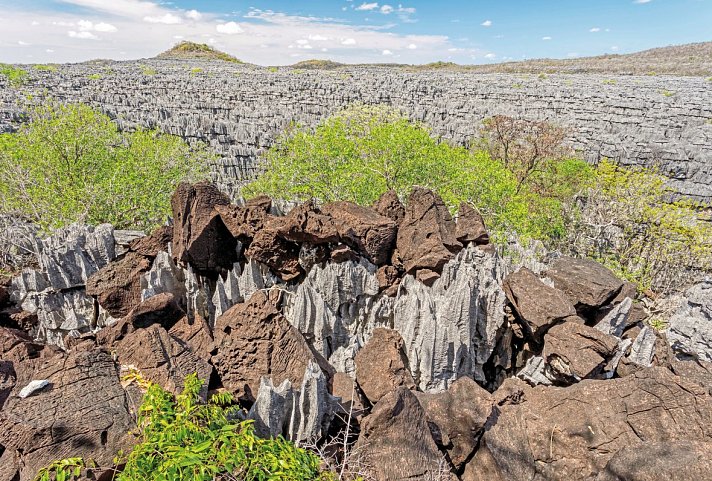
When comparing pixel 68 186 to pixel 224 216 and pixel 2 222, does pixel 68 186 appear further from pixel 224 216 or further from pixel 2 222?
pixel 224 216

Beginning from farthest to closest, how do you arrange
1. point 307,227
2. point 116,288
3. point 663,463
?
point 116,288 < point 307,227 < point 663,463

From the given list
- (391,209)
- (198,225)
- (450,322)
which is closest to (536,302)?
(450,322)

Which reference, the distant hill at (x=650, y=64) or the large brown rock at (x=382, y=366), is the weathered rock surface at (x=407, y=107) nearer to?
the large brown rock at (x=382, y=366)

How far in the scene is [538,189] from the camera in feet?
71.1

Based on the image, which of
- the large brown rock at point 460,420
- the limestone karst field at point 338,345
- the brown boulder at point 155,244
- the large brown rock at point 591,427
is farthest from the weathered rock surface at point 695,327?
the brown boulder at point 155,244

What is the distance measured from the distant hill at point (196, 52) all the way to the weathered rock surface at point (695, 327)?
4411 inches

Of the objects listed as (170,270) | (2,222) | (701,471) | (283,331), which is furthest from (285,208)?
(2,222)

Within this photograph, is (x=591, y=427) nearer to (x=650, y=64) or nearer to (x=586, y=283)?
(x=586, y=283)

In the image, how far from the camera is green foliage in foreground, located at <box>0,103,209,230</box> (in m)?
13.0

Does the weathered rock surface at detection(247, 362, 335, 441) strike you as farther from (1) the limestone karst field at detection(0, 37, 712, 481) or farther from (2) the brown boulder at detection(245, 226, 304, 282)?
(2) the brown boulder at detection(245, 226, 304, 282)

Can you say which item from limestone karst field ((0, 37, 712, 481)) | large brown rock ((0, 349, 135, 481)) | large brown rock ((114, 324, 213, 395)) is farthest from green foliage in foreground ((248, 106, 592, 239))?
large brown rock ((0, 349, 135, 481))

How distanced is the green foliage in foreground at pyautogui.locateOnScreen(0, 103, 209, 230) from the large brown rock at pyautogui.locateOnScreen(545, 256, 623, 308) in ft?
40.7

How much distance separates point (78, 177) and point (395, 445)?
1496cm

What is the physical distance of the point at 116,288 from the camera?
690cm
